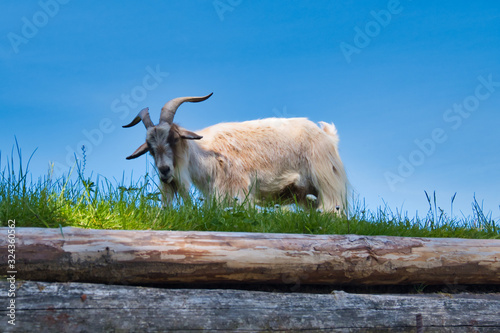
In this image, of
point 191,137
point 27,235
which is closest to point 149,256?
point 27,235

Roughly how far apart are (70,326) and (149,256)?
0.69 meters

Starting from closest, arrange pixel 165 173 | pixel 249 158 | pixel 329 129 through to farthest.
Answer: pixel 165 173, pixel 249 158, pixel 329 129

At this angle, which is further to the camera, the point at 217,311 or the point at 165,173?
the point at 165,173

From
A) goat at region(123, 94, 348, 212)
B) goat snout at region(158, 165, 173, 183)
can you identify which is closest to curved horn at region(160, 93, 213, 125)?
goat at region(123, 94, 348, 212)

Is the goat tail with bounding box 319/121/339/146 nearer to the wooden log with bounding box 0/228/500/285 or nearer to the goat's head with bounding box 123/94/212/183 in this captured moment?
the goat's head with bounding box 123/94/212/183

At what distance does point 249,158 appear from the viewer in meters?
7.85

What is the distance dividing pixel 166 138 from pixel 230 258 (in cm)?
380

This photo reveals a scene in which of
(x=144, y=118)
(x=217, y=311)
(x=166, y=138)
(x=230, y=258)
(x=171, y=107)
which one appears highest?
(x=171, y=107)

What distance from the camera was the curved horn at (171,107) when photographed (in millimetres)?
7211

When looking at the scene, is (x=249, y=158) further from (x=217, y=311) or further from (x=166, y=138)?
(x=217, y=311)

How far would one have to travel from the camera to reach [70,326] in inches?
122

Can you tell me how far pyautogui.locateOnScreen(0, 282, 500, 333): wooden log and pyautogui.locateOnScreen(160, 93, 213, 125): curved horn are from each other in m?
4.10

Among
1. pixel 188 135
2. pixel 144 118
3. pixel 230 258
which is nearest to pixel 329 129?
pixel 188 135

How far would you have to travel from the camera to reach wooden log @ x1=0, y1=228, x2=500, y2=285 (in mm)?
3459
